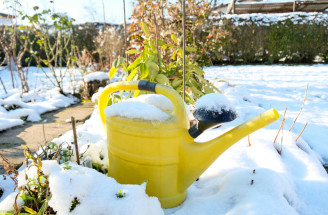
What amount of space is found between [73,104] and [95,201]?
2614mm

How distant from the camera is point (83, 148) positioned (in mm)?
1158

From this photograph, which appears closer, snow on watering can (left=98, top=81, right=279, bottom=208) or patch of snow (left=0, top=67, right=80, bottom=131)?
snow on watering can (left=98, top=81, right=279, bottom=208)

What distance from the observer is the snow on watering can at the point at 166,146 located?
765 millimetres

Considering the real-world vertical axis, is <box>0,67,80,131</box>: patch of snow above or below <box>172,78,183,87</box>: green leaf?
below

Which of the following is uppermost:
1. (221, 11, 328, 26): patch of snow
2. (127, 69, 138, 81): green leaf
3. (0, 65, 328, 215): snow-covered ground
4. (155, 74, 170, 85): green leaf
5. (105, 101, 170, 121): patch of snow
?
(221, 11, 328, 26): patch of snow

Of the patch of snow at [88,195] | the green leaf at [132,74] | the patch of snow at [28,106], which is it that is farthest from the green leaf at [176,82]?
the patch of snow at [28,106]

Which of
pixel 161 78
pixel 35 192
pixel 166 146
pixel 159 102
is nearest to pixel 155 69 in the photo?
pixel 161 78

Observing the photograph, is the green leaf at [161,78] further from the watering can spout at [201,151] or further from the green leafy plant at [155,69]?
the watering can spout at [201,151]

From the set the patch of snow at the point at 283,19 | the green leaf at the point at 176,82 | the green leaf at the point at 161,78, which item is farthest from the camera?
the patch of snow at the point at 283,19

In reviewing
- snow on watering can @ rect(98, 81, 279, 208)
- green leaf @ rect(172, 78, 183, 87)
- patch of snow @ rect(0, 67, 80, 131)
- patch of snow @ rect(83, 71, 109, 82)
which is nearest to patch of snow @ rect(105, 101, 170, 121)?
snow on watering can @ rect(98, 81, 279, 208)

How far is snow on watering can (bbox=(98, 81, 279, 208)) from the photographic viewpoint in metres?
0.76

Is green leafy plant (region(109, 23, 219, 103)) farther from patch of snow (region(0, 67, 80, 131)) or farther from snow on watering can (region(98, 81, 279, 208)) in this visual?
patch of snow (region(0, 67, 80, 131))

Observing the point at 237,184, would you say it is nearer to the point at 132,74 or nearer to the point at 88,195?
the point at 88,195

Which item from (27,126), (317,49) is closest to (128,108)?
(27,126)
